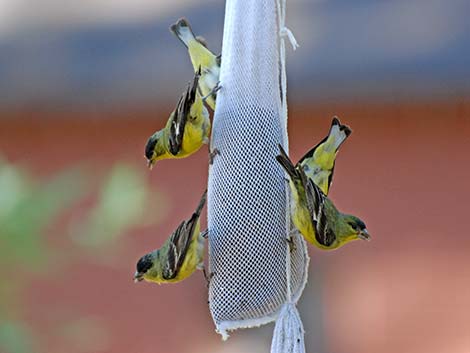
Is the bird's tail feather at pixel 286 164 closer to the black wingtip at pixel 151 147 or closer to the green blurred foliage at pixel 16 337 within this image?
the black wingtip at pixel 151 147

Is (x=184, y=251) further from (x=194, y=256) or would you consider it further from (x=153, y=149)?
(x=153, y=149)

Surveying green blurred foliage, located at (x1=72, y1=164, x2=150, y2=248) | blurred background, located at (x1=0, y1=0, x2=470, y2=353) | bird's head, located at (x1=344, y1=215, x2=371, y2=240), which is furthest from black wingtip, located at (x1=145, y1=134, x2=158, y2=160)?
green blurred foliage, located at (x1=72, y1=164, x2=150, y2=248)

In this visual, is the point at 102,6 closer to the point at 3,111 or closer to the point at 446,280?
the point at 3,111

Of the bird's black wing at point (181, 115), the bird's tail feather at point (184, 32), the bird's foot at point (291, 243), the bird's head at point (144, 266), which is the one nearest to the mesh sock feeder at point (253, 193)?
the bird's foot at point (291, 243)

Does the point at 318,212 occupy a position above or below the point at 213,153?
below

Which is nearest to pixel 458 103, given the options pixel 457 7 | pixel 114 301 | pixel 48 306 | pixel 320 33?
pixel 457 7

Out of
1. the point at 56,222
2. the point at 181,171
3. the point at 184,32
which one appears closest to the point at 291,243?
the point at 184,32
